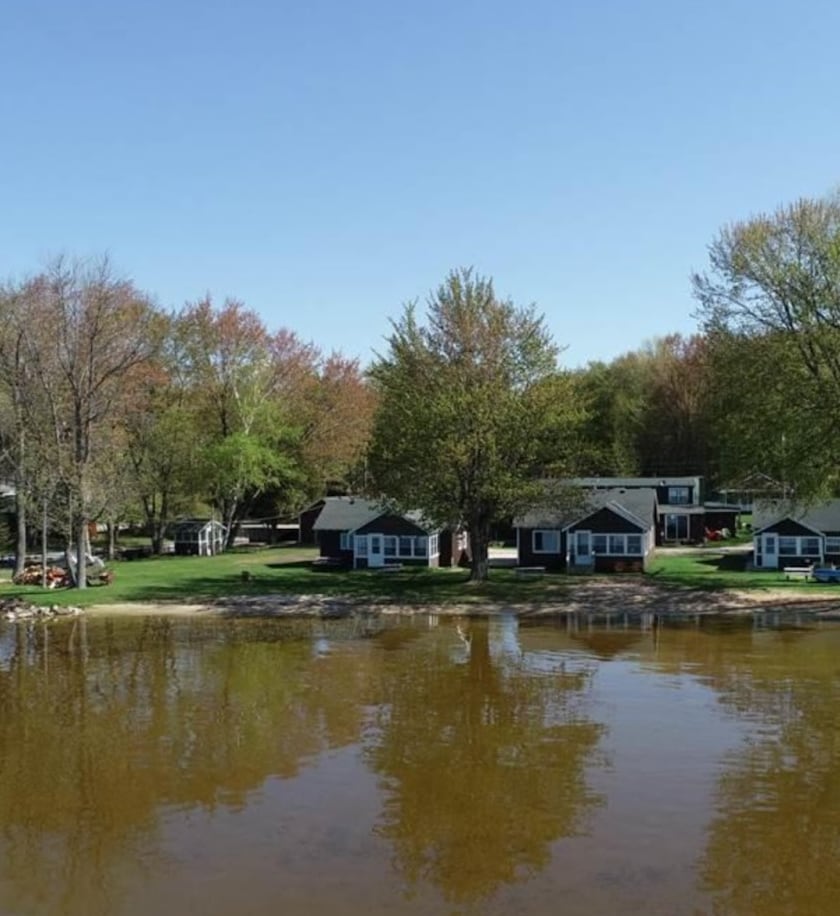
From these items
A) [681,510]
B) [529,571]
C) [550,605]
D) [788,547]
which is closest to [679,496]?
[681,510]

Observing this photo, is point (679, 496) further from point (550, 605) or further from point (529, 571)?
point (550, 605)

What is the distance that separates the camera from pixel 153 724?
23953mm

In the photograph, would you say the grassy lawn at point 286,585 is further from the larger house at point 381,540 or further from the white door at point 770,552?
the white door at point 770,552

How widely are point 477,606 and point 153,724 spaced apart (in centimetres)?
2170

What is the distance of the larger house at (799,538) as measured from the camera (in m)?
51.7

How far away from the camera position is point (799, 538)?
52031mm

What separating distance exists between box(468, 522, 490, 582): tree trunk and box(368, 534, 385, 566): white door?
805cm

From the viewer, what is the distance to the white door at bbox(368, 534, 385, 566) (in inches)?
2194

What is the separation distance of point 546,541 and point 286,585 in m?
14.0

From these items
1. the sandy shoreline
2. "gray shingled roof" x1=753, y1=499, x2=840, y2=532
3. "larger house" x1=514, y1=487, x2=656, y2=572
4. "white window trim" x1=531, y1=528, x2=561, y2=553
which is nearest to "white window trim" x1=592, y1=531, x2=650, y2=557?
"larger house" x1=514, y1=487, x2=656, y2=572

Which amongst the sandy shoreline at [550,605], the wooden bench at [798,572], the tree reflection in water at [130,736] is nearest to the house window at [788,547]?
the wooden bench at [798,572]

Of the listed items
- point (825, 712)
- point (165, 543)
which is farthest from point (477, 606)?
point (165, 543)

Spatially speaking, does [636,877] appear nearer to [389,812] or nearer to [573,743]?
[389,812]

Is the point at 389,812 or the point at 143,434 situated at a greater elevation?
the point at 143,434
